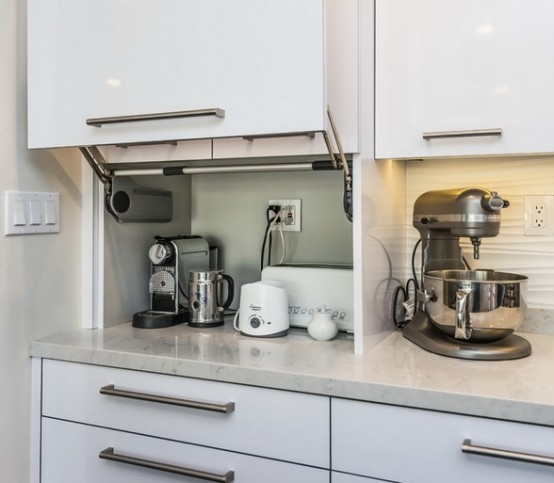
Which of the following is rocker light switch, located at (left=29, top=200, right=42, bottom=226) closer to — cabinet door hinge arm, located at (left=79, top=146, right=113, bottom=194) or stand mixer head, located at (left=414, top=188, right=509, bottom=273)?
cabinet door hinge arm, located at (left=79, top=146, right=113, bottom=194)

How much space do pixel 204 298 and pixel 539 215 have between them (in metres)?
0.95

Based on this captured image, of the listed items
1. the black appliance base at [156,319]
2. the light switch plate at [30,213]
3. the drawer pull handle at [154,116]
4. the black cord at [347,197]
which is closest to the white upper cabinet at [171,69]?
the drawer pull handle at [154,116]

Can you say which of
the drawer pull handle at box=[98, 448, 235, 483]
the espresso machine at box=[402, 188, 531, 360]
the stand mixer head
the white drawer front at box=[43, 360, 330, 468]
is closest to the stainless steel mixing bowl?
the espresso machine at box=[402, 188, 531, 360]

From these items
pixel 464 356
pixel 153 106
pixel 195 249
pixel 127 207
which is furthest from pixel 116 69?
pixel 464 356

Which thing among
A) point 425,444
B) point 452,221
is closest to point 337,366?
point 425,444

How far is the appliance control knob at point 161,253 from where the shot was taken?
1.64 meters

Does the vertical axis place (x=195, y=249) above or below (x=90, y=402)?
above

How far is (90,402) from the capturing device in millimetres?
1341

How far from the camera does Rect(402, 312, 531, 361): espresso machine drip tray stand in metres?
1.23

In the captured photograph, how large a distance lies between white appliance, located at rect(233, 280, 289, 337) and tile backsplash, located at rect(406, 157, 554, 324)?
0.55 m

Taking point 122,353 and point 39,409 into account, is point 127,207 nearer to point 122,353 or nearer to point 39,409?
point 122,353

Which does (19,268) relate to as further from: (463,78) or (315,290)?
(463,78)

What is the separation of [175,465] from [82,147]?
2.56 ft

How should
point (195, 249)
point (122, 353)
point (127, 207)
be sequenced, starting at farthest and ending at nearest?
point (195, 249) < point (127, 207) < point (122, 353)
